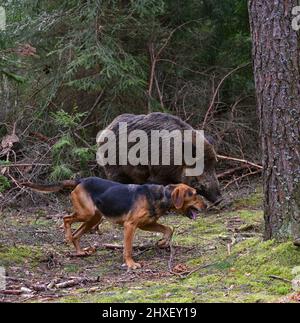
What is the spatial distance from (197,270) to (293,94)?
231 cm

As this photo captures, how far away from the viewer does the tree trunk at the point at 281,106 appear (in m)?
7.01

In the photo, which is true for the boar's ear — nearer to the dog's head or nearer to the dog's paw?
the dog's head

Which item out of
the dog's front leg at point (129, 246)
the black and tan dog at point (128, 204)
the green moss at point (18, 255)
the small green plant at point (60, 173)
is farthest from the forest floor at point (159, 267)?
the small green plant at point (60, 173)

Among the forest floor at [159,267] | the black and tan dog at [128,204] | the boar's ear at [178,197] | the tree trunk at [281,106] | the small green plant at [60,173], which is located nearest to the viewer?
the forest floor at [159,267]

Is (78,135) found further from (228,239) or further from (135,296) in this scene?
(135,296)

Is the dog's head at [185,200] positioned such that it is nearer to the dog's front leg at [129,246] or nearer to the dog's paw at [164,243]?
the dog's paw at [164,243]

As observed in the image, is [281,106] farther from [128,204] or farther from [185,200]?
[128,204]

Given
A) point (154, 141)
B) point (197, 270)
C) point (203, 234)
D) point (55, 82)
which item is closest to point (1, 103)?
point (55, 82)

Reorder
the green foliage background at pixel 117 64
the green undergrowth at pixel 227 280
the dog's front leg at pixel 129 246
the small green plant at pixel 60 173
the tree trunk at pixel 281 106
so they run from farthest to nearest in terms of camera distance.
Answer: the green foliage background at pixel 117 64, the small green plant at pixel 60 173, the dog's front leg at pixel 129 246, the tree trunk at pixel 281 106, the green undergrowth at pixel 227 280

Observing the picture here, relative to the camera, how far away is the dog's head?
8633 millimetres

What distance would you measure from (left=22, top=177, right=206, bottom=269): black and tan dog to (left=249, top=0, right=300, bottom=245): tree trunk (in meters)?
1.86

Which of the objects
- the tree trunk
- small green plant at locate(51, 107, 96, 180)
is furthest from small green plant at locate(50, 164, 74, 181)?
the tree trunk

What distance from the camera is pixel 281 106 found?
7008mm

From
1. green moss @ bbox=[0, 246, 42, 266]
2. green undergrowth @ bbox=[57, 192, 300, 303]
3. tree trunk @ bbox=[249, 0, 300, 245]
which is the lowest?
green moss @ bbox=[0, 246, 42, 266]
